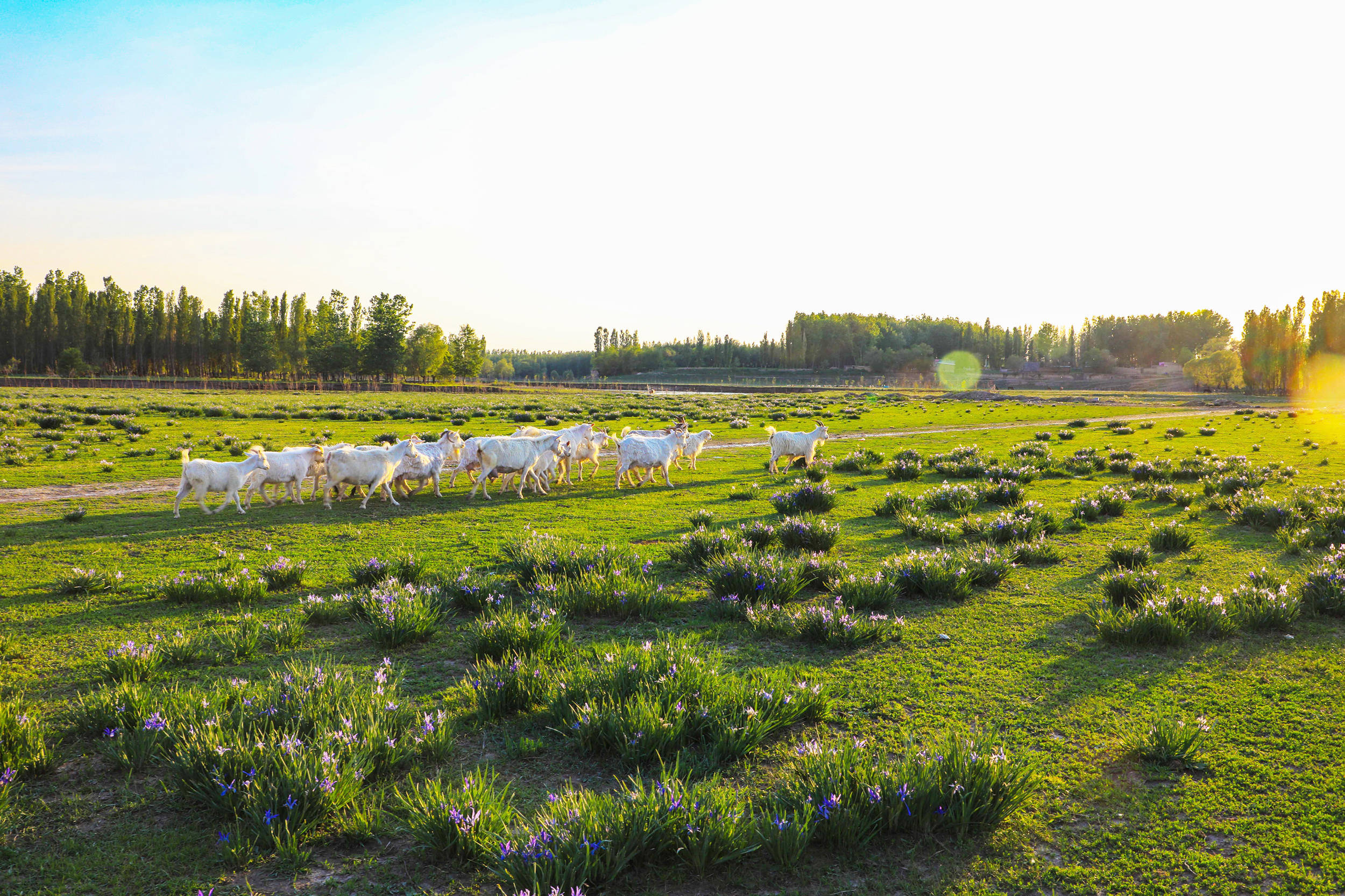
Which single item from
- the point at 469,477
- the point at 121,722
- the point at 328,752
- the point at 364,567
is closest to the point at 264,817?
the point at 328,752

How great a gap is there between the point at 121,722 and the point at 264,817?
6.95ft

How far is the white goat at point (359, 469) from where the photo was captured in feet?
54.0

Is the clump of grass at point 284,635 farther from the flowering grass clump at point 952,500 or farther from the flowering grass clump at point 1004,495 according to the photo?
the flowering grass clump at point 1004,495

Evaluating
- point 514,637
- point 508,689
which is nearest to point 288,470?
point 514,637

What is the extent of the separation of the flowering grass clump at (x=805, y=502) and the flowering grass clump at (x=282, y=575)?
9.38 meters

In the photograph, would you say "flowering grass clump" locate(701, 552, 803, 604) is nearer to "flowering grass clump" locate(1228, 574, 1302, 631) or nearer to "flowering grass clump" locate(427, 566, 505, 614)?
"flowering grass clump" locate(427, 566, 505, 614)

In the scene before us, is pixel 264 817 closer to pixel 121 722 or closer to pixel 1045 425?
pixel 121 722

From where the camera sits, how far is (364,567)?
961 cm

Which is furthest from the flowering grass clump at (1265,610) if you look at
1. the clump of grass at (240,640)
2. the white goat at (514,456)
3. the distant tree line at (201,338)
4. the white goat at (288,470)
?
the distant tree line at (201,338)

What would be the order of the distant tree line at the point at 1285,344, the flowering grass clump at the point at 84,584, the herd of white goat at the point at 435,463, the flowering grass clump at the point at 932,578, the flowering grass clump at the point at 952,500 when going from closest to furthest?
the flowering grass clump at the point at 932,578 → the flowering grass clump at the point at 84,584 → the flowering grass clump at the point at 952,500 → the herd of white goat at the point at 435,463 → the distant tree line at the point at 1285,344

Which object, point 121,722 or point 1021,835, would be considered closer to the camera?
point 1021,835

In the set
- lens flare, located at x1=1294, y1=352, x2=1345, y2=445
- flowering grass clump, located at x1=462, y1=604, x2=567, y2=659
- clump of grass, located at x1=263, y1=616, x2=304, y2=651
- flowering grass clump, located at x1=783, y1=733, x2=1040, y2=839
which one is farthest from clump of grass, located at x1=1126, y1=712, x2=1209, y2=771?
lens flare, located at x1=1294, y1=352, x2=1345, y2=445

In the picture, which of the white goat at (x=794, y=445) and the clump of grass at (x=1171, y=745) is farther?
the white goat at (x=794, y=445)

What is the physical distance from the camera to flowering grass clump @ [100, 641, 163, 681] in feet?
20.6
